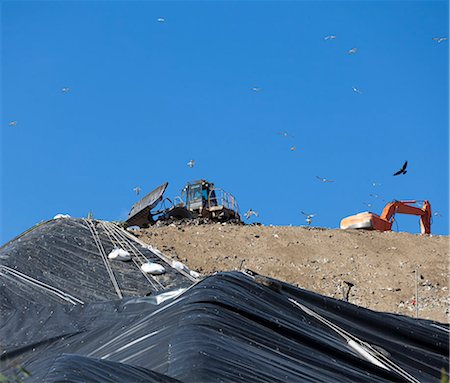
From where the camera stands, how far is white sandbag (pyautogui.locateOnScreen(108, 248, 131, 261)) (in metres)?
11.0

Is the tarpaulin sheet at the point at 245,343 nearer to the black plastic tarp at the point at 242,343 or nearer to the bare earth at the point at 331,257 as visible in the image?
the black plastic tarp at the point at 242,343

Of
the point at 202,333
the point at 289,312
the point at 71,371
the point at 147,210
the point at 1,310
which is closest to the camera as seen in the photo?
the point at 71,371

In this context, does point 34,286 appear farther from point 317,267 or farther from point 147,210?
point 147,210

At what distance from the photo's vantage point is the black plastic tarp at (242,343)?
431cm

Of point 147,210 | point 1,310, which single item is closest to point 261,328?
point 1,310

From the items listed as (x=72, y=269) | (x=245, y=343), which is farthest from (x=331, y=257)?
(x=245, y=343)

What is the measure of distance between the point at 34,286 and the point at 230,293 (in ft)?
15.9

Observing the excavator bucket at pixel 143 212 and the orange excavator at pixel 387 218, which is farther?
the orange excavator at pixel 387 218

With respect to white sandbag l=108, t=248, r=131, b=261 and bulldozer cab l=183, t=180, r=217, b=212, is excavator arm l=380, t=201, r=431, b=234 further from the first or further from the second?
white sandbag l=108, t=248, r=131, b=261

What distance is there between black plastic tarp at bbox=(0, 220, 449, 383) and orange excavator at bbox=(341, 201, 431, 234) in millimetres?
20301

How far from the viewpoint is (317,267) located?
22156 millimetres

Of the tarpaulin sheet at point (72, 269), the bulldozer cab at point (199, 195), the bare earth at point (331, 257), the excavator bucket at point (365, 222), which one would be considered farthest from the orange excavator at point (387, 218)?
the tarpaulin sheet at point (72, 269)

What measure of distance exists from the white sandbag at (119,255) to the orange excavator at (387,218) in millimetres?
16345

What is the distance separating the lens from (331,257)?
902 inches
